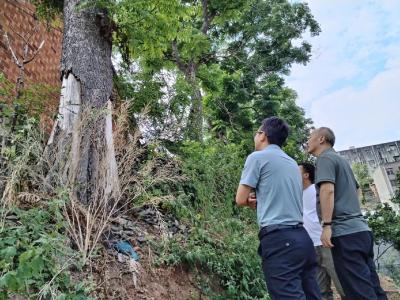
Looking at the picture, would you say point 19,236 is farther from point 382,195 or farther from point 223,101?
point 382,195

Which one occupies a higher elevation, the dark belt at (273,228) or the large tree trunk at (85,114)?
the large tree trunk at (85,114)

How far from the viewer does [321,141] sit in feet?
9.32

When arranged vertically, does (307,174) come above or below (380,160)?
below

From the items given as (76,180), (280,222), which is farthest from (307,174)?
(76,180)

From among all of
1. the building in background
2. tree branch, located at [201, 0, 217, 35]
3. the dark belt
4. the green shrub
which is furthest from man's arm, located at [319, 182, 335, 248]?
→ the building in background

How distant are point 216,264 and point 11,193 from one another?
1929 mm

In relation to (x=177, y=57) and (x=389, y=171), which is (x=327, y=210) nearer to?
(x=177, y=57)

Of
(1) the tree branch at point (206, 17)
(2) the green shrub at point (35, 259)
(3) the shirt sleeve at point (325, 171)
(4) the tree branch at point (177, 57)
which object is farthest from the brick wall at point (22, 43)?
(3) the shirt sleeve at point (325, 171)

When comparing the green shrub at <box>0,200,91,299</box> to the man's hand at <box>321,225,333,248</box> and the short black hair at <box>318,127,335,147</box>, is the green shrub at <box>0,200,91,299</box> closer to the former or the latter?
the man's hand at <box>321,225,333,248</box>

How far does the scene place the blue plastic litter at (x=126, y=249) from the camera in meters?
3.19

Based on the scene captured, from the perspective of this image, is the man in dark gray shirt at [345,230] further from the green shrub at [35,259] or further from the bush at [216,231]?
the green shrub at [35,259]

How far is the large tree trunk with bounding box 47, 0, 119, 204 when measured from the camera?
3.37 meters

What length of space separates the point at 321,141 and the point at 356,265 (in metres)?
0.96

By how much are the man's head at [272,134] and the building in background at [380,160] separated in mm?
33004
